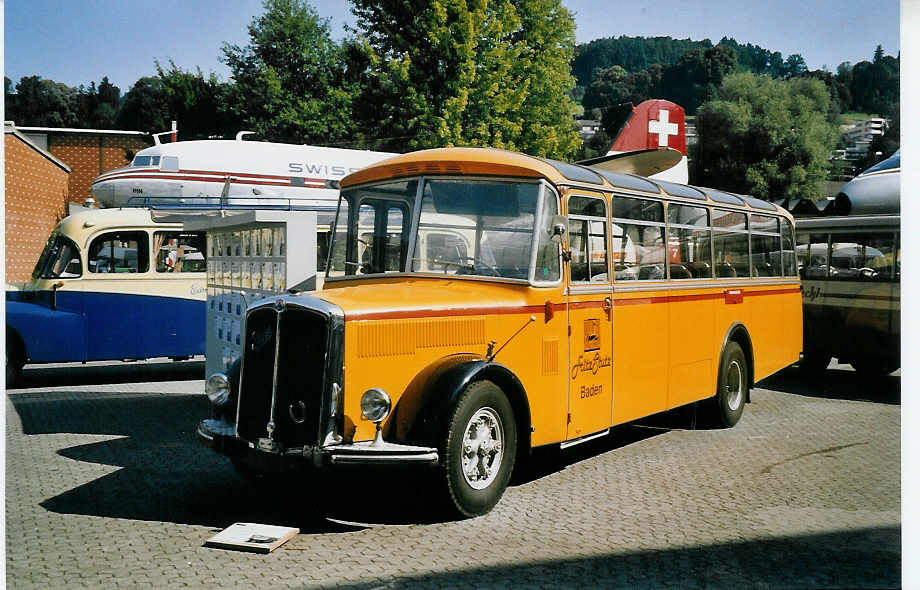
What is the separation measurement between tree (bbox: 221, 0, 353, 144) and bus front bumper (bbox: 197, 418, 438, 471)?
3228 cm

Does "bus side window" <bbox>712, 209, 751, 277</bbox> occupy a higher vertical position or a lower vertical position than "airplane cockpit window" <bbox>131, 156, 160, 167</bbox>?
lower

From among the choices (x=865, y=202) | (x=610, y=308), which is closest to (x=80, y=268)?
(x=610, y=308)

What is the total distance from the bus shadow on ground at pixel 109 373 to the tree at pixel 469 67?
892cm

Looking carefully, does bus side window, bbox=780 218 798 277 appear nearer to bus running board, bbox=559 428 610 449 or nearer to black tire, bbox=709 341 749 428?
black tire, bbox=709 341 749 428

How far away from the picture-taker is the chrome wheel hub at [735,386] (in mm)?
9914

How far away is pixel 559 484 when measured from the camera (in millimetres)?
7145

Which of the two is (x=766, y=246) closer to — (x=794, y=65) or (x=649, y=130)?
(x=794, y=65)

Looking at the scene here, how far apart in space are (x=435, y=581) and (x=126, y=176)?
A: 21.4 m

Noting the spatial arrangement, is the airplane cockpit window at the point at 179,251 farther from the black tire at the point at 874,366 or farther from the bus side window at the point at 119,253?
the black tire at the point at 874,366

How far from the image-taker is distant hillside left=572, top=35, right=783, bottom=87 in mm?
15997

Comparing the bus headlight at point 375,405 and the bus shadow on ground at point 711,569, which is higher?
the bus headlight at point 375,405

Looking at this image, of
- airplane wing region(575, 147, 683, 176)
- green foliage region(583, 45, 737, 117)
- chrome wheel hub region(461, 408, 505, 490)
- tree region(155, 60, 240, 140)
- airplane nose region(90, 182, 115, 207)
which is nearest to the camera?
chrome wheel hub region(461, 408, 505, 490)

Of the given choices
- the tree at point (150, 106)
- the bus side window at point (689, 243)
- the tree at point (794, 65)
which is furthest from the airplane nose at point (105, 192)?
the tree at point (150, 106)

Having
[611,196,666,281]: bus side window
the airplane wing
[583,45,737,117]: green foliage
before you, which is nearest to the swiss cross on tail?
[583,45,737,117]: green foliage
